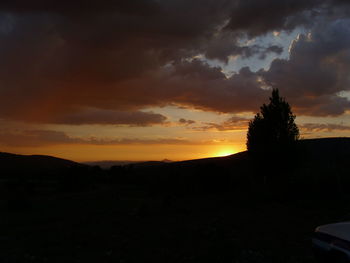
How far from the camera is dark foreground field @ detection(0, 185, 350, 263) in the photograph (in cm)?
859

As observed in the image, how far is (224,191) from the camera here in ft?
93.5

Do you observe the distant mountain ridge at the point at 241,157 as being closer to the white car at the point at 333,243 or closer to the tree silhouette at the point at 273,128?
the tree silhouette at the point at 273,128

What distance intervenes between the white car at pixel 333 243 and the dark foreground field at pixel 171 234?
6.38ft

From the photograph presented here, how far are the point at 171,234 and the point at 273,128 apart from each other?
2155cm

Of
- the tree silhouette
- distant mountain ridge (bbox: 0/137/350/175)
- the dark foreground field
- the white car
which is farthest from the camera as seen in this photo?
distant mountain ridge (bbox: 0/137/350/175)

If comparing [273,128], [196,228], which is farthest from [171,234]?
[273,128]

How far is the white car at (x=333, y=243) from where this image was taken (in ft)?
18.3

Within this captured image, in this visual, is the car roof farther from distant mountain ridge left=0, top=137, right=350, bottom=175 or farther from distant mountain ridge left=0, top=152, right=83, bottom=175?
distant mountain ridge left=0, top=152, right=83, bottom=175

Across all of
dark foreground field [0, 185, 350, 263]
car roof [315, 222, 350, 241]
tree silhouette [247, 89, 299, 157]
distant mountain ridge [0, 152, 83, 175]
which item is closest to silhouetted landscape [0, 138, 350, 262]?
dark foreground field [0, 185, 350, 263]

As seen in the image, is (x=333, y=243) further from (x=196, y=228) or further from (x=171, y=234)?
(x=196, y=228)

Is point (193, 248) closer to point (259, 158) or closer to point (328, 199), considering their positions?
point (328, 199)


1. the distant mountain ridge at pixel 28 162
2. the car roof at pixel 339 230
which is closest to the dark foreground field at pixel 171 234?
the car roof at pixel 339 230

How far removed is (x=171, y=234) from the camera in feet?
37.1

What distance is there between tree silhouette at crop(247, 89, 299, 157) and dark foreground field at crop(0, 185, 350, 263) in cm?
1149
